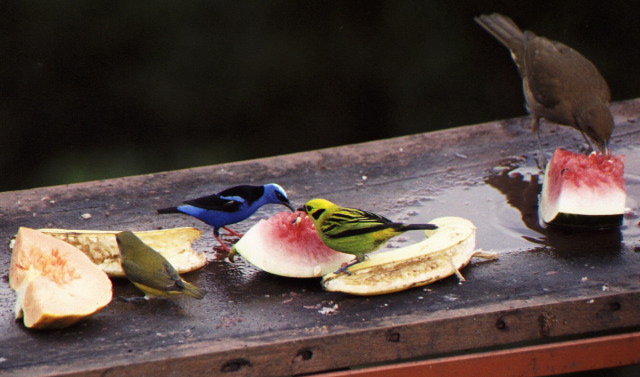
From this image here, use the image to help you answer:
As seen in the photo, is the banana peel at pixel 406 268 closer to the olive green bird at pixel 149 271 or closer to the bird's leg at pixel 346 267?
the bird's leg at pixel 346 267

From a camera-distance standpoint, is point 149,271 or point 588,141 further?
point 588,141

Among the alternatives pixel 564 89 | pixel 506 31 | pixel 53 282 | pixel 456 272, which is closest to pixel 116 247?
pixel 53 282

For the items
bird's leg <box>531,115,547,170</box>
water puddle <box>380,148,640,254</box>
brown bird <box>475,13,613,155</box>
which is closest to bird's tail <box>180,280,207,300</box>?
water puddle <box>380,148,640,254</box>

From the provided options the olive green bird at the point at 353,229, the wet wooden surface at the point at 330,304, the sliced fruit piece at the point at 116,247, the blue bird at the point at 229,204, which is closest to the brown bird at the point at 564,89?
the wet wooden surface at the point at 330,304

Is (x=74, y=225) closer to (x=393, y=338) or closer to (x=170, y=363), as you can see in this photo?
(x=170, y=363)

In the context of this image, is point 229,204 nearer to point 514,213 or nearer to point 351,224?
point 351,224

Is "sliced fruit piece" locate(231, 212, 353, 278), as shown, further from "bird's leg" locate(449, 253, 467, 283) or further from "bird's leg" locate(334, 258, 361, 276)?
"bird's leg" locate(449, 253, 467, 283)

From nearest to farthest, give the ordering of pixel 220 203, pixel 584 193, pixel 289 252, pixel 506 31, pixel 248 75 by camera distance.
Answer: pixel 289 252 → pixel 220 203 → pixel 584 193 → pixel 506 31 → pixel 248 75
